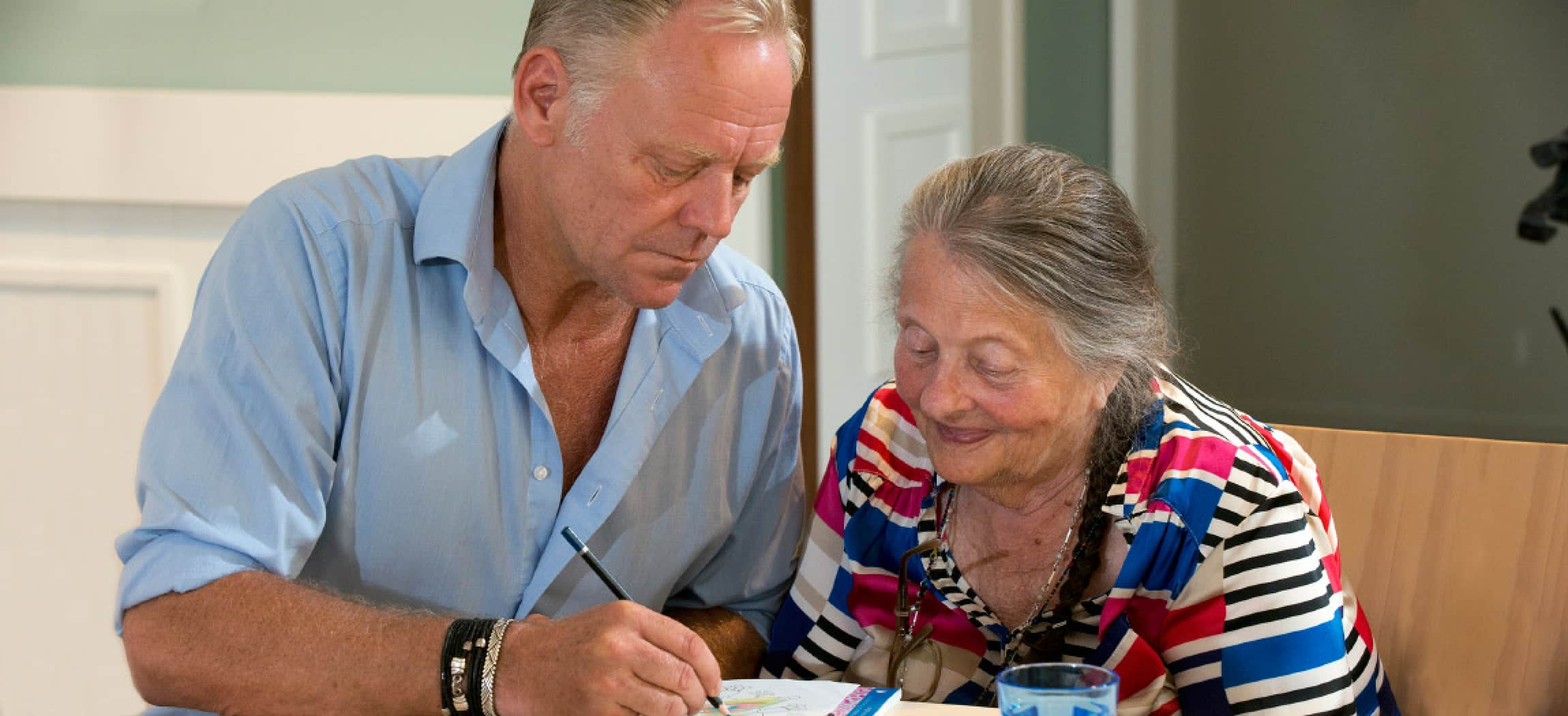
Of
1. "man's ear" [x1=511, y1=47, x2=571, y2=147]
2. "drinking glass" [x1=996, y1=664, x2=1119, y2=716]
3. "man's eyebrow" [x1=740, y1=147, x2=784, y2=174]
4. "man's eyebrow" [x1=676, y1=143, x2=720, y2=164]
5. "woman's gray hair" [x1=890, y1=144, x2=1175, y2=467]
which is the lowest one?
"drinking glass" [x1=996, y1=664, x2=1119, y2=716]

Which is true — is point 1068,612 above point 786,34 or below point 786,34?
below

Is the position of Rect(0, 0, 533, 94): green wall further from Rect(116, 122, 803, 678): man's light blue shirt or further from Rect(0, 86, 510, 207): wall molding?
Rect(116, 122, 803, 678): man's light blue shirt

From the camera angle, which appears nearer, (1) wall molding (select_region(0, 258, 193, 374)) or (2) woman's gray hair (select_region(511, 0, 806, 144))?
(2) woman's gray hair (select_region(511, 0, 806, 144))

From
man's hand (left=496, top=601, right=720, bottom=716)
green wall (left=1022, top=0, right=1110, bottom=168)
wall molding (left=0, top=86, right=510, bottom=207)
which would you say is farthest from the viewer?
green wall (left=1022, top=0, right=1110, bottom=168)

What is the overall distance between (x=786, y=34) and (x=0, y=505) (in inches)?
75.6

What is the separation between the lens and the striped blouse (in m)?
1.35

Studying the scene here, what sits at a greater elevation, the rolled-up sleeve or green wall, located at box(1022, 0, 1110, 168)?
green wall, located at box(1022, 0, 1110, 168)

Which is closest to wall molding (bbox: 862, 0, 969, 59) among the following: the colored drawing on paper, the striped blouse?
the striped blouse

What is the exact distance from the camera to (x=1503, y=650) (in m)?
1.53

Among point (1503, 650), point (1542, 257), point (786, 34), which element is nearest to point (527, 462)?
point (786, 34)

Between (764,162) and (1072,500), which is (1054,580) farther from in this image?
(764,162)

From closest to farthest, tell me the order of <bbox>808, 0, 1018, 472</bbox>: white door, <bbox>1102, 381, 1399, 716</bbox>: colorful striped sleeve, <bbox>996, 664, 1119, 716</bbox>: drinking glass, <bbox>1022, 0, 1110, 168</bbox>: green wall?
1. <bbox>996, 664, 1119, 716</bbox>: drinking glass
2. <bbox>1102, 381, 1399, 716</bbox>: colorful striped sleeve
3. <bbox>808, 0, 1018, 472</bbox>: white door
4. <bbox>1022, 0, 1110, 168</bbox>: green wall

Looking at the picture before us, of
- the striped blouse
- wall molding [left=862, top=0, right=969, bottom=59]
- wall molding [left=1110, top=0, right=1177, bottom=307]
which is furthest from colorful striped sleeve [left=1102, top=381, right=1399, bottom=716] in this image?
wall molding [left=1110, top=0, right=1177, bottom=307]

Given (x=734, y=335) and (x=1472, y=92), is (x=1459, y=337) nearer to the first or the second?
(x=1472, y=92)
